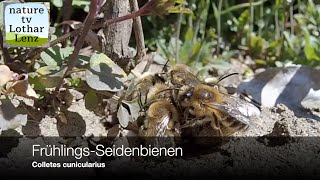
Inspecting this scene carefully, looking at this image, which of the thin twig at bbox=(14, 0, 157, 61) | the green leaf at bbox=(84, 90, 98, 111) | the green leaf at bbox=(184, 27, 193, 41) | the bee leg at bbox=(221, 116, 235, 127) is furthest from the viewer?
the green leaf at bbox=(184, 27, 193, 41)

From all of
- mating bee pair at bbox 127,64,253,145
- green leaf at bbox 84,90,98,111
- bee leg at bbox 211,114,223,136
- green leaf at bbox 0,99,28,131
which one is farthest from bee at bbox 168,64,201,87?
green leaf at bbox 0,99,28,131

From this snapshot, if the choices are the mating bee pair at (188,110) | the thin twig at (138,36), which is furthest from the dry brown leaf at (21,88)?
the thin twig at (138,36)

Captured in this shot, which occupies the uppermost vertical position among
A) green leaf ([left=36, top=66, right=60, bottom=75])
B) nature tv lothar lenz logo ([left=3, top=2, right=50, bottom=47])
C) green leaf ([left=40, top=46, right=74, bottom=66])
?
nature tv lothar lenz logo ([left=3, top=2, right=50, bottom=47])

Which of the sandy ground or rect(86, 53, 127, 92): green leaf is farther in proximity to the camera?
the sandy ground

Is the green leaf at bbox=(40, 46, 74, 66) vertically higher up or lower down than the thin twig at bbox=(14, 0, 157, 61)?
lower down

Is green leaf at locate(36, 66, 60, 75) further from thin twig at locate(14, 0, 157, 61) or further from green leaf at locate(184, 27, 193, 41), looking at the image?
green leaf at locate(184, 27, 193, 41)

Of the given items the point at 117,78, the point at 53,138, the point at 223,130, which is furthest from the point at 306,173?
the point at 53,138

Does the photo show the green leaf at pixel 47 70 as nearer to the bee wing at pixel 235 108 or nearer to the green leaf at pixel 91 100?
the green leaf at pixel 91 100

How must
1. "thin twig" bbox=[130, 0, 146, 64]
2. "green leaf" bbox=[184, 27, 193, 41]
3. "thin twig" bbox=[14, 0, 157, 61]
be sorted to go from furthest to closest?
"green leaf" bbox=[184, 27, 193, 41] → "thin twig" bbox=[130, 0, 146, 64] → "thin twig" bbox=[14, 0, 157, 61]
